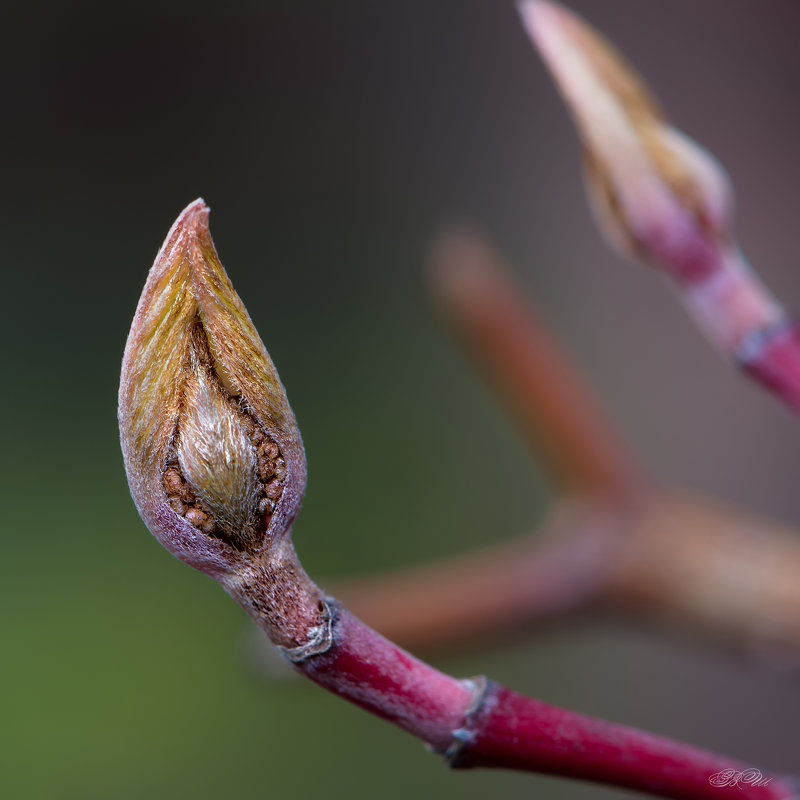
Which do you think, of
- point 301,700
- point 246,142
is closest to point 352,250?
point 246,142

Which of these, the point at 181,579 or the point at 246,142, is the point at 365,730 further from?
the point at 246,142

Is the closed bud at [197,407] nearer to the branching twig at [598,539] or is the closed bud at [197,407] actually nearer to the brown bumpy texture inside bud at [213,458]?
the brown bumpy texture inside bud at [213,458]

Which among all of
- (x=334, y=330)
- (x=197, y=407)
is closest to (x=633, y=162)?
(x=197, y=407)

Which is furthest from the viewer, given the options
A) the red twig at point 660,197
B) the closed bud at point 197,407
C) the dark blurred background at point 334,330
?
the dark blurred background at point 334,330

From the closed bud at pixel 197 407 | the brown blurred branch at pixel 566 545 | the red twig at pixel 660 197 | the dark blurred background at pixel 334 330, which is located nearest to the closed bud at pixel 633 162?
the red twig at pixel 660 197
